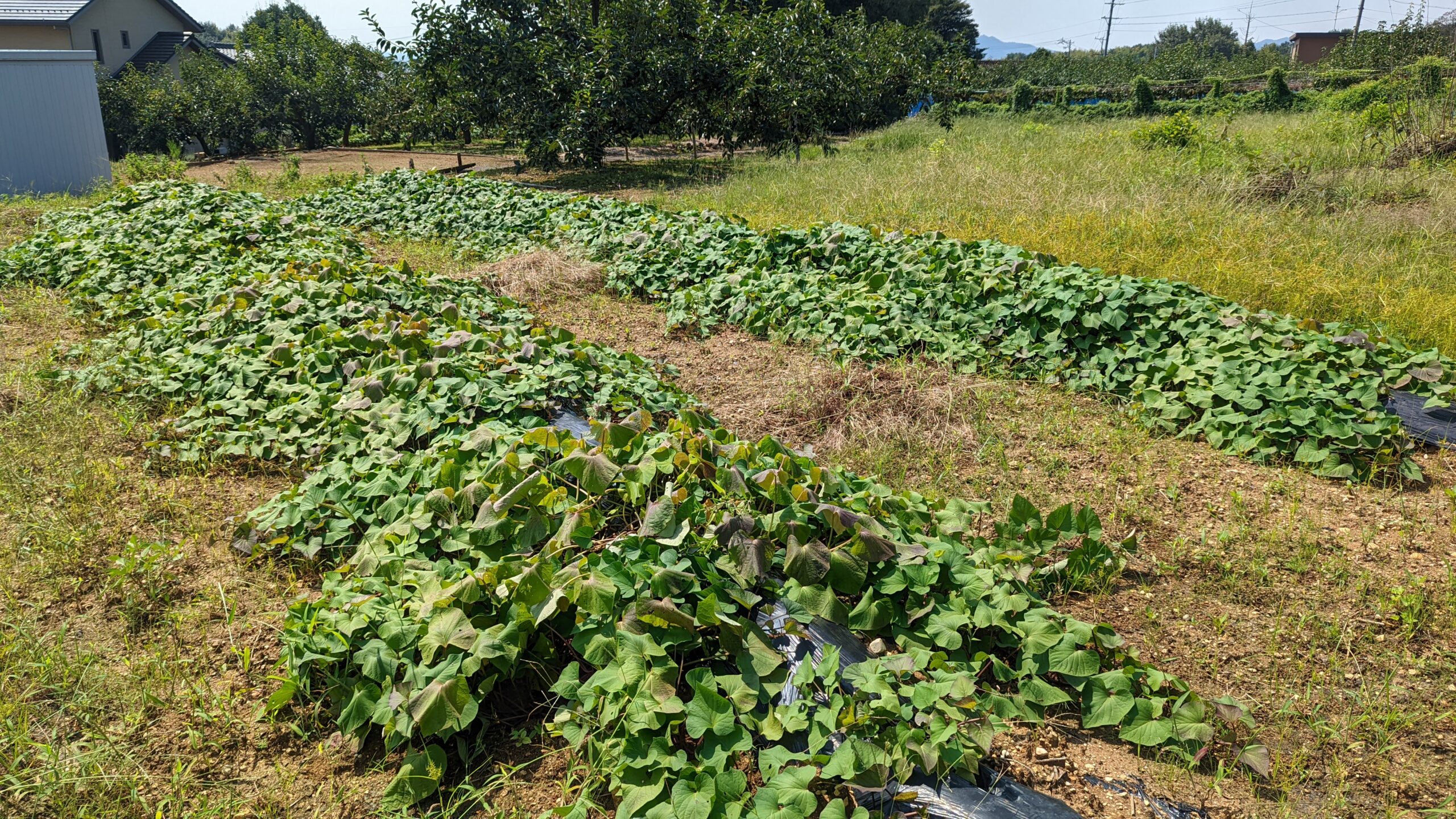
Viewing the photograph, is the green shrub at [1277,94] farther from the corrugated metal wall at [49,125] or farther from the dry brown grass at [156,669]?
the dry brown grass at [156,669]

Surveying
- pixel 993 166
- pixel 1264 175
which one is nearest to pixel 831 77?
pixel 993 166

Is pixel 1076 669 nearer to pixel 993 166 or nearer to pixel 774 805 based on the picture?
pixel 774 805

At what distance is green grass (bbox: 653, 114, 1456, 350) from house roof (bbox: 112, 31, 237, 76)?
29.3 meters

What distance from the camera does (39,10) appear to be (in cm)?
2733

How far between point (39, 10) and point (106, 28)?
262cm

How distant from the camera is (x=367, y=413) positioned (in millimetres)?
3883

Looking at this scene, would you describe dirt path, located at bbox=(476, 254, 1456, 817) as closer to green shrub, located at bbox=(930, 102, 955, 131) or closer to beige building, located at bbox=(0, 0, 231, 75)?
green shrub, located at bbox=(930, 102, 955, 131)

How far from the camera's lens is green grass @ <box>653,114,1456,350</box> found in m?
6.13

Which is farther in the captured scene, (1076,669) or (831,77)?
(831,77)

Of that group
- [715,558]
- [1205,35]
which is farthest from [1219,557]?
[1205,35]

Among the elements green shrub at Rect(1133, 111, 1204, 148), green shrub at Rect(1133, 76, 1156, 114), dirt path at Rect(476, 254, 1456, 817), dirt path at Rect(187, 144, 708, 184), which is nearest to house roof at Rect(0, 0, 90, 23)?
dirt path at Rect(187, 144, 708, 184)

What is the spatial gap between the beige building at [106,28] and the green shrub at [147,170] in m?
14.0

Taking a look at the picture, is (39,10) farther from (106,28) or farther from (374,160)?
(374,160)

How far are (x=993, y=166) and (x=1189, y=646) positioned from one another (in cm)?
890
